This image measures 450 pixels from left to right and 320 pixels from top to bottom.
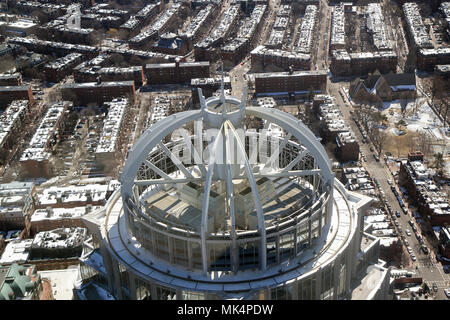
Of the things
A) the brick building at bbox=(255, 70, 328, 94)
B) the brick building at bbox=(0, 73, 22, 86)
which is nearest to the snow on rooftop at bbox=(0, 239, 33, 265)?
the brick building at bbox=(0, 73, 22, 86)

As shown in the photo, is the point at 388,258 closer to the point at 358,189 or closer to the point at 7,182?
the point at 358,189

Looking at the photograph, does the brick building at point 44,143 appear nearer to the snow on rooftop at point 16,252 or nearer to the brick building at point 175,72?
the snow on rooftop at point 16,252

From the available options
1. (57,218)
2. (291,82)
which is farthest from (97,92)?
(57,218)

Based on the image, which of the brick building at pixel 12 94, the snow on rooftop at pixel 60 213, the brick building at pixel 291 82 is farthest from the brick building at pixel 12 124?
the brick building at pixel 291 82

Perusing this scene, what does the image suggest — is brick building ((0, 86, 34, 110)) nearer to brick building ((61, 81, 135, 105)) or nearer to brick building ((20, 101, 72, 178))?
brick building ((61, 81, 135, 105))

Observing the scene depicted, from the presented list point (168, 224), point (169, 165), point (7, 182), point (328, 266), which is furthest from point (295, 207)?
point (7, 182)

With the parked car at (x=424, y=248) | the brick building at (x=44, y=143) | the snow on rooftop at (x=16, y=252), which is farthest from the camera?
the brick building at (x=44, y=143)

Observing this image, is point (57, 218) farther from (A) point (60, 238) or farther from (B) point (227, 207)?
(B) point (227, 207)
